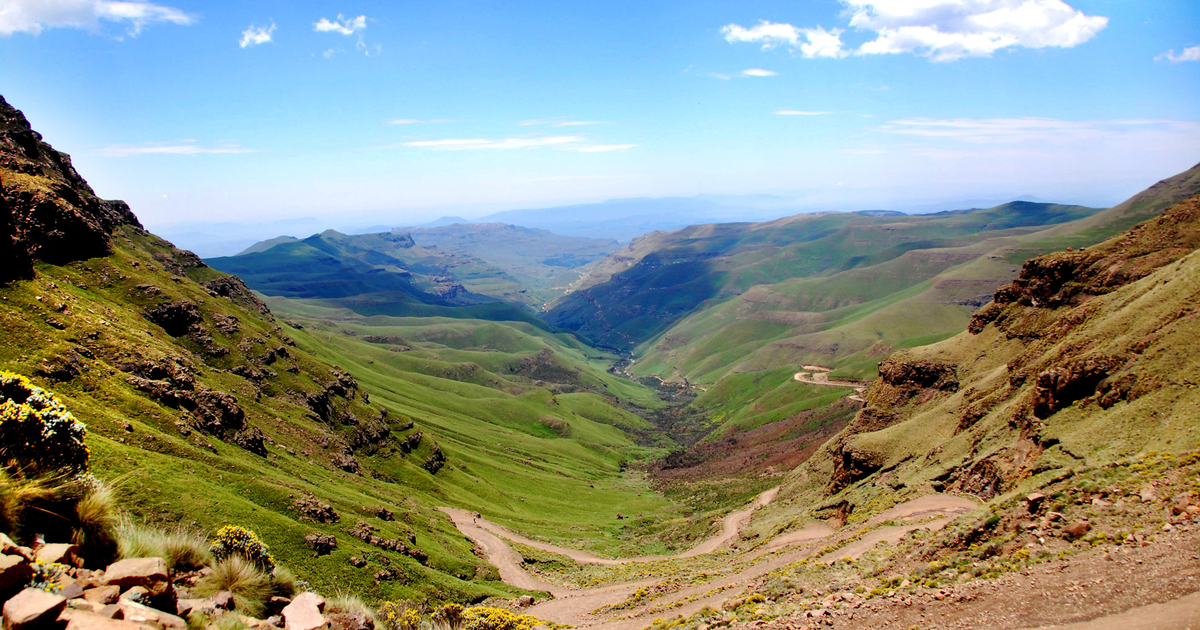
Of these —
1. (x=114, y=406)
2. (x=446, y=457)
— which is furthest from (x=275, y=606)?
A: (x=446, y=457)

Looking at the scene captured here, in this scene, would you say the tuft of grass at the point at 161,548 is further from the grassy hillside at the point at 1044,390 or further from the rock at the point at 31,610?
the grassy hillside at the point at 1044,390

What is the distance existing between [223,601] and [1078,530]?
132ft

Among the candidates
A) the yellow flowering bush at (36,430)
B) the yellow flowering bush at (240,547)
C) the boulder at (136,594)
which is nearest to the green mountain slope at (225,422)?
the yellow flowering bush at (240,547)

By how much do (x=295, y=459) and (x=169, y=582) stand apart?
79.4m

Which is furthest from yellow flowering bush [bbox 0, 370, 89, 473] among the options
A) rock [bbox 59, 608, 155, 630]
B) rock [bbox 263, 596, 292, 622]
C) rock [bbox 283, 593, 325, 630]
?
rock [bbox 283, 593, 325, 630]

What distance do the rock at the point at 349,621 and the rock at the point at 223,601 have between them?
126 inches

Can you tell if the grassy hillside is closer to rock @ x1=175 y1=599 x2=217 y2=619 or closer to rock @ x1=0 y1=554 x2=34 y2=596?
rock @ x1=175 y1=599 x2=217 y2=619

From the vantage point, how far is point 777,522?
82.9 m

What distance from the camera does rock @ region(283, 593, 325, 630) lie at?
54.2 feet

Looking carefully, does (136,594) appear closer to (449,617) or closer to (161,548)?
(161,548)

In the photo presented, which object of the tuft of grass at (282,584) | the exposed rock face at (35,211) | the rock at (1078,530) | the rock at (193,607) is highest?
the exposed rock face at (35,211)

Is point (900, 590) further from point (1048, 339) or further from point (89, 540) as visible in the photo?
point (1048, 339)

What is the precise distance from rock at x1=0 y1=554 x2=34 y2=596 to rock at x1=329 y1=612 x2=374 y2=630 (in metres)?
9.60

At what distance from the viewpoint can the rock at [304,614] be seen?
16516 mm
